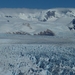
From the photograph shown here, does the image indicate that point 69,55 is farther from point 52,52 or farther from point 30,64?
point 30,64

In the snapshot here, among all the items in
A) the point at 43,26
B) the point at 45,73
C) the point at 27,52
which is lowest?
the point at 45,73

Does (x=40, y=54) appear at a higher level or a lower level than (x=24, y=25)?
lower

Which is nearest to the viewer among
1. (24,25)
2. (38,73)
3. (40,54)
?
(38,73)

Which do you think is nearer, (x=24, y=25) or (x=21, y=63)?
(x=21, y=63)

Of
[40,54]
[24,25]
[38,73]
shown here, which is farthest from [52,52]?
[24,25]

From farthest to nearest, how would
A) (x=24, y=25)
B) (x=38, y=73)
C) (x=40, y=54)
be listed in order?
(x=24, y=25), (x=40, y=54), (x=38, y=73)

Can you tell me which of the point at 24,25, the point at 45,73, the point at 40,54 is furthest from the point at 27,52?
the point at 24,25
